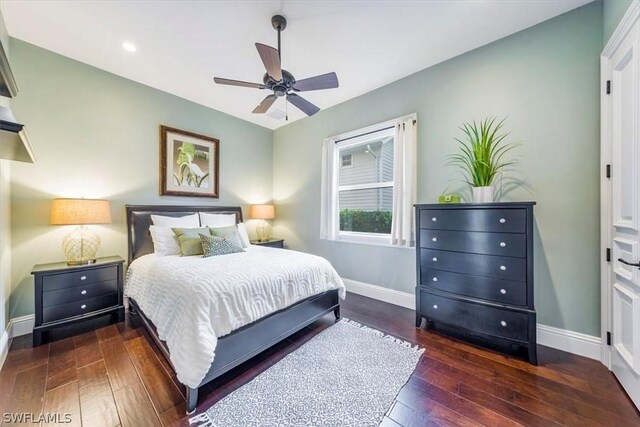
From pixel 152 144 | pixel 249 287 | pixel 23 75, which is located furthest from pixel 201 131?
pixel 249 287

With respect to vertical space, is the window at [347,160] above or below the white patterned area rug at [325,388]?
above

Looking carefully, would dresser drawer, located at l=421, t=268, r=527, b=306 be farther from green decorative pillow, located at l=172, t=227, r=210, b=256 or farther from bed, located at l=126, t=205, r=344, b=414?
green decorative pillow, located at l=172, t=227, r=210, b=256

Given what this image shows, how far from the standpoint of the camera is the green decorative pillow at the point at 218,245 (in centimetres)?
285

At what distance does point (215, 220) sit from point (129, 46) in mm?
2228

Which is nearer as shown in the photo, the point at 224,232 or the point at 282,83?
the point at 282,83

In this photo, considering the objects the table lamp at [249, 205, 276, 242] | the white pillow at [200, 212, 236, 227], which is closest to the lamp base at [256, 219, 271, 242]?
the table lamp at [249, 205, 276, 242]

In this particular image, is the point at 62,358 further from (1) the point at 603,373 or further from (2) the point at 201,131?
(1) the point at 603,373

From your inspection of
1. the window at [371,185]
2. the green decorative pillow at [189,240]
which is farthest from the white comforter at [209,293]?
the window at [371,185]

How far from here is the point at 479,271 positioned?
7.32ft

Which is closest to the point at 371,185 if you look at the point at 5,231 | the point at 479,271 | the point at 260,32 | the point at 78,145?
the point at 479,271

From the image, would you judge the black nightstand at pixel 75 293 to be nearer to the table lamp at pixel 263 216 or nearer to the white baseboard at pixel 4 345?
the white baseboard at pixel 4 345

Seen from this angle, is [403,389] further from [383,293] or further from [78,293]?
[78,293]

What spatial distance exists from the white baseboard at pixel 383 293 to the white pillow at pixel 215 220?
2064mm

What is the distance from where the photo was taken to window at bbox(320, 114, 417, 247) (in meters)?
3.08
